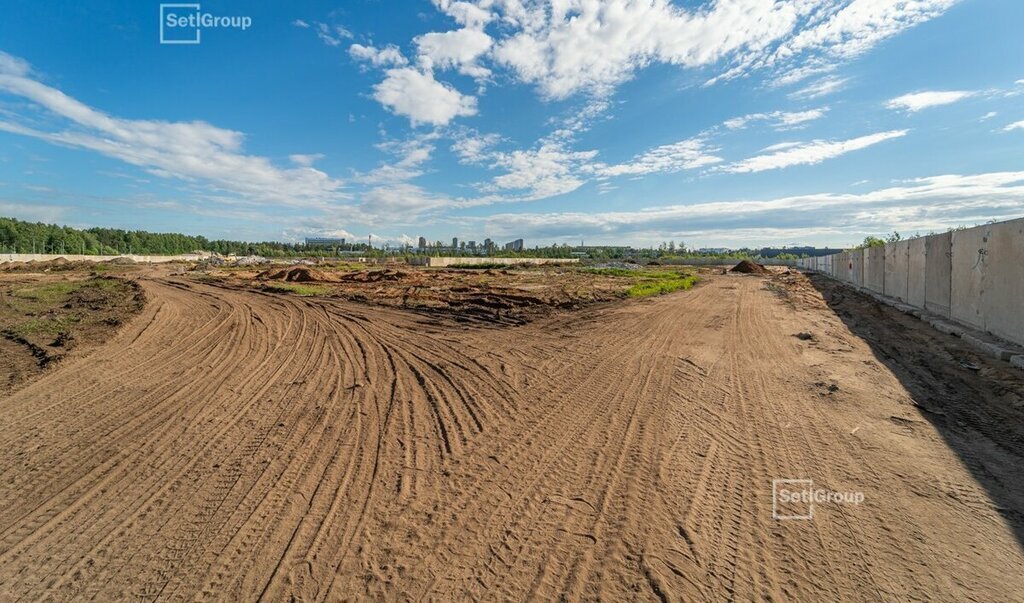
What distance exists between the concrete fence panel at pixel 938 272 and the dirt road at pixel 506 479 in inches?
278

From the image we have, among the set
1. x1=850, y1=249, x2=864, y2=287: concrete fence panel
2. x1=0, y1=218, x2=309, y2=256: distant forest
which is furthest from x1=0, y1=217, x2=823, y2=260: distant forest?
x1=850, y1=249, x2=864, y2=287: concrete fence panel

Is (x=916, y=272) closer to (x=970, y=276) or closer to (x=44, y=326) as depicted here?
(x=970, y=276)

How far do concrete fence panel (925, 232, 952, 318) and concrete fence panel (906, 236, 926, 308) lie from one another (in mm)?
612

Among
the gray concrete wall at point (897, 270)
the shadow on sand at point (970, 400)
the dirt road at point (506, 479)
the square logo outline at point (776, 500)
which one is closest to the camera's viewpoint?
the dirt road at point (506, 479)

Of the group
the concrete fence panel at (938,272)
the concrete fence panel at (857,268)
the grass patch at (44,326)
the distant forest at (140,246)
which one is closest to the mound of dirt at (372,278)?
the grass patch at (44,326)

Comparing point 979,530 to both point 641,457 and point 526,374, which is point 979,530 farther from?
point 526,374

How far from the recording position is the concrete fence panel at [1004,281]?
29.4 ft

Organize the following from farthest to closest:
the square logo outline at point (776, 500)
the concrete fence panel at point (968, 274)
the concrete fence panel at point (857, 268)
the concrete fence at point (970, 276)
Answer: the concrete fence panel at point (857, 268), the concrete fence panel at point (968, 274), the concrete fence at point (970, 276), the square logo outline at point (776, 500)

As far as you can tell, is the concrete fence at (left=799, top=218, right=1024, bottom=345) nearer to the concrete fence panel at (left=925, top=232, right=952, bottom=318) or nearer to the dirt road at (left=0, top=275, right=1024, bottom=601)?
the concrete fence panel at (left=925, top=232, right=952, bottom=318)

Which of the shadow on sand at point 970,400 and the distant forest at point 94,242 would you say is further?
the distant forest at point 94,242

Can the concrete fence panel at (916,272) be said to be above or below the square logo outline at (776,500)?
above

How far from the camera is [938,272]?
1400cm

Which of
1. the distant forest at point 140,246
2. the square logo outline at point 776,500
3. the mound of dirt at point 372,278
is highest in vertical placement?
the distant forest at point 140,246

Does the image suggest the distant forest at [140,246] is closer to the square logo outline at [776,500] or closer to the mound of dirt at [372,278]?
the mound of dirt at [372,278]
